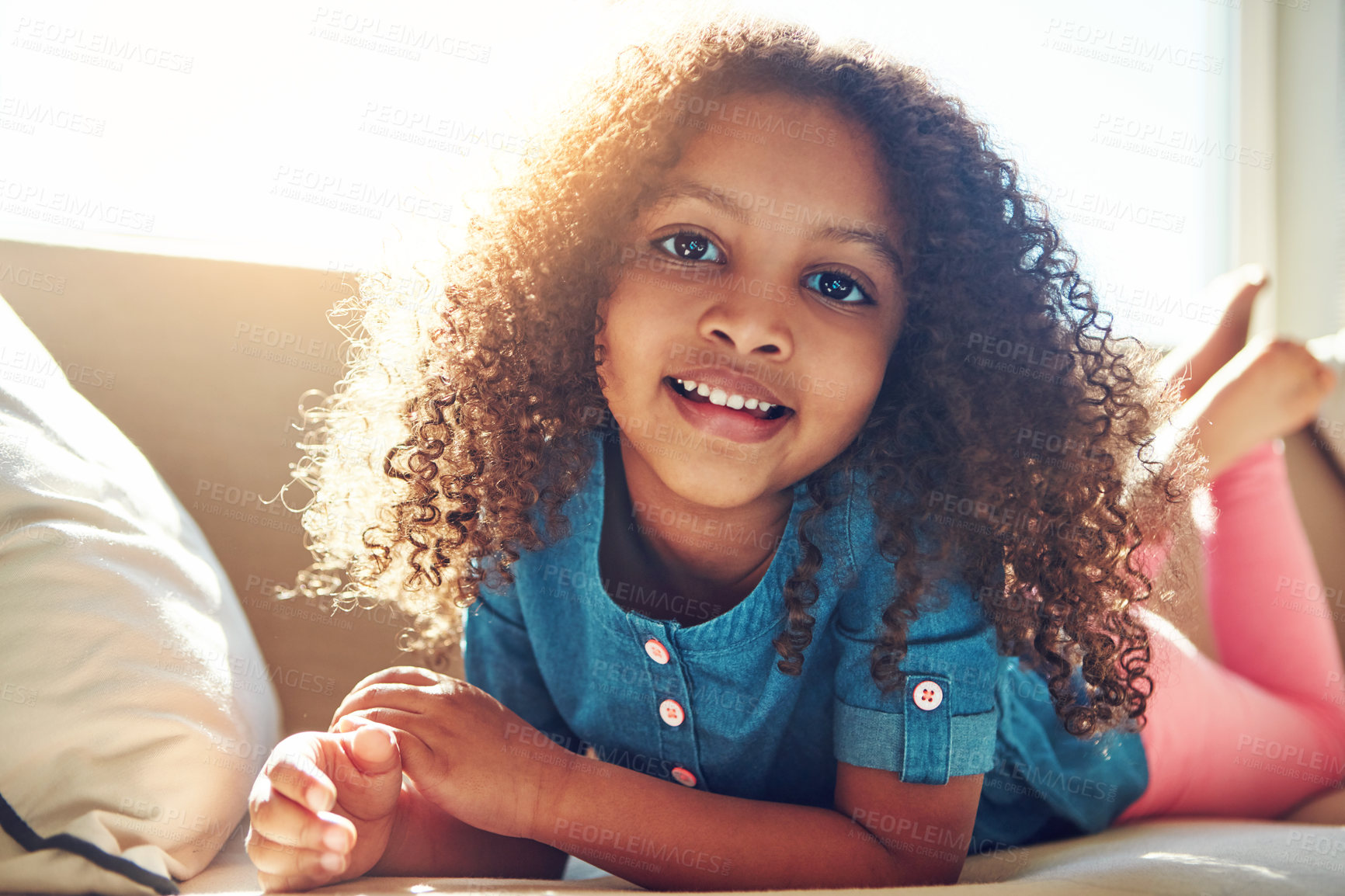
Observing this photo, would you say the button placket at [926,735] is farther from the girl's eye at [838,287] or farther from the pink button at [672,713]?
the girl's eye at [838,287]

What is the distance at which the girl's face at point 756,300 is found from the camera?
2.32 feet

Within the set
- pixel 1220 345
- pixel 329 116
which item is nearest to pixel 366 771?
pixel 329 116

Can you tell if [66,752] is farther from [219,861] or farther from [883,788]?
[883,788]

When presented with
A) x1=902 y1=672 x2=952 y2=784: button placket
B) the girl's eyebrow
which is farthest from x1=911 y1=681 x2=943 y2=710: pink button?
the girl's eyebrow

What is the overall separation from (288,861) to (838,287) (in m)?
0.57

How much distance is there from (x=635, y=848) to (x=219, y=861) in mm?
329

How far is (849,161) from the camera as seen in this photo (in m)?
0.73

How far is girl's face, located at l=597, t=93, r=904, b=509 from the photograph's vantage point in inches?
27.8

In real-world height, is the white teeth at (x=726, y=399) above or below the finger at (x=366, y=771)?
above

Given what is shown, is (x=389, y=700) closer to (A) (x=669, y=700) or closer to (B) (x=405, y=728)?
(B) (x=405, y=728)

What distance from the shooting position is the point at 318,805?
0.56m

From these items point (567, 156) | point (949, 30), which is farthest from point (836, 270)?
point (949, 30)

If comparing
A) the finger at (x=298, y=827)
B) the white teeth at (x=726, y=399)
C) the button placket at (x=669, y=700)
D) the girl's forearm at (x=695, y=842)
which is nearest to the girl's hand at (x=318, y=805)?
the finger at (x=298, y=827)

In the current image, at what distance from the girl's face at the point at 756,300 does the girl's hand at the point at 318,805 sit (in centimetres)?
31
